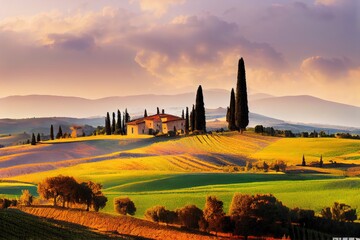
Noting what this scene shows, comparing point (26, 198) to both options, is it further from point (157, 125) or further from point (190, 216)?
point (157, 125)

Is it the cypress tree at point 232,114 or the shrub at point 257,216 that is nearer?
the shrub at point 257,216

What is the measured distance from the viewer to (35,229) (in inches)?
754

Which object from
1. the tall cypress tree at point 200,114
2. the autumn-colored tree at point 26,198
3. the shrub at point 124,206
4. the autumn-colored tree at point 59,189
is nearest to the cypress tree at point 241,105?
the tall cypress tree at point 200,114

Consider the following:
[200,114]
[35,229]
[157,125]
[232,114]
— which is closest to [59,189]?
[35,229]

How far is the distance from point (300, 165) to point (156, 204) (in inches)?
419

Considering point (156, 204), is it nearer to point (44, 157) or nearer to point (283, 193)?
point (283, 193)

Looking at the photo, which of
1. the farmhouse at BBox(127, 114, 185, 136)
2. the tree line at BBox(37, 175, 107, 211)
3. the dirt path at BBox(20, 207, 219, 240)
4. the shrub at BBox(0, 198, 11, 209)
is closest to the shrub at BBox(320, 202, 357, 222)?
the dirt path at BBox(20, 207, 219, 240)

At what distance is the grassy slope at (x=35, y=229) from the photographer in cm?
1822

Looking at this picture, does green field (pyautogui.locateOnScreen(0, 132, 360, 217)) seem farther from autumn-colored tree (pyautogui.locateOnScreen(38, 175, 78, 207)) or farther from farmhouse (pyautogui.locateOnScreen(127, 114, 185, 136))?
farmhouse (pyautogui.locateOnScreen(127, 114, 185, 136))

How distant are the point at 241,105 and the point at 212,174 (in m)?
13.3

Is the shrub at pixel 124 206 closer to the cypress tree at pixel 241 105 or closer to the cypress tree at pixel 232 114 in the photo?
the cypress tree at pixel 241 105

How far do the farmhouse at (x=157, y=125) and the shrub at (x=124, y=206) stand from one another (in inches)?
1028

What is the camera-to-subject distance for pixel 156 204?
23906 mm

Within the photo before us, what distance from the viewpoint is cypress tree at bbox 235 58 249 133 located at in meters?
40.7
